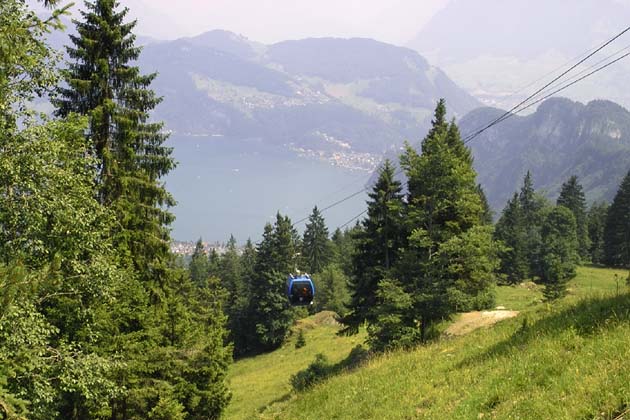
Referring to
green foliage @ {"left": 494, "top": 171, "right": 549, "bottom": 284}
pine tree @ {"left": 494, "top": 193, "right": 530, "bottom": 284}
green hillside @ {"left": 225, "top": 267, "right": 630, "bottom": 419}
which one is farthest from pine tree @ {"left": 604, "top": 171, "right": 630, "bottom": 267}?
green hillside @ {"left": 225, "top": 267, "right": 630, "bottom": 419}

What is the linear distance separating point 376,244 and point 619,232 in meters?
64.4

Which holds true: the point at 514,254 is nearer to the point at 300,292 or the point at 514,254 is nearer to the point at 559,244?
the point at 559,244

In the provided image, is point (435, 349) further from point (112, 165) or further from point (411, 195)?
point (411, 195)

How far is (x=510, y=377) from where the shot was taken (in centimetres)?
945

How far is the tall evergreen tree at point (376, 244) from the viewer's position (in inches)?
1314

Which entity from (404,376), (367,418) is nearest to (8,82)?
(367,418)

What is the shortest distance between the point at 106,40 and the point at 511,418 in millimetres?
18083

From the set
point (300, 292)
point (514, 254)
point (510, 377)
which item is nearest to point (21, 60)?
point (510, 377)

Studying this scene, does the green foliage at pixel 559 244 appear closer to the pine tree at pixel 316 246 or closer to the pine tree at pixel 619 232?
the pine tree at pixel 619 232

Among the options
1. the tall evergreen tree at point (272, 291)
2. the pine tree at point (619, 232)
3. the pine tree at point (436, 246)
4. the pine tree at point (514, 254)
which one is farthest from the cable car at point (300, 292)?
the pine tree at point (619, 232)

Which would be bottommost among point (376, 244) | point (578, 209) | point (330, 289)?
point (330, 289)

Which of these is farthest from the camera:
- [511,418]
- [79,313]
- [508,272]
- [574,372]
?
[508,272]

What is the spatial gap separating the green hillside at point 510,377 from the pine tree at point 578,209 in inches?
3264

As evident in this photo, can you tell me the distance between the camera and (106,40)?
702 inches
